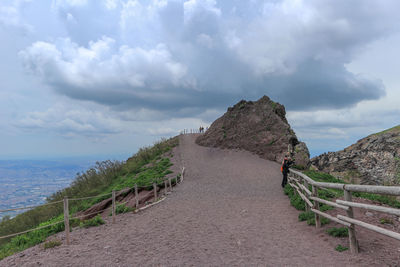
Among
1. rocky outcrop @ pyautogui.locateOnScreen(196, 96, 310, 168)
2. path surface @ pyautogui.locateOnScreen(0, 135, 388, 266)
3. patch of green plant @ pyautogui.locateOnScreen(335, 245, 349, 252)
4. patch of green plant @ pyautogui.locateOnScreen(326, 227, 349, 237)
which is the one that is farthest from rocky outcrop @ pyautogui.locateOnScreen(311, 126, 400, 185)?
patch of green plant @ pyautogui.locateOnScreen(335, 245, 349, 252)

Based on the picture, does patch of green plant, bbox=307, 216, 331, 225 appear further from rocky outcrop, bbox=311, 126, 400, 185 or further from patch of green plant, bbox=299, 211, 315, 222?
rocky outcrop, bbox=311, 126, 400, 185

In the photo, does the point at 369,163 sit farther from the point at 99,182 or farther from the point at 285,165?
the point at 99,182

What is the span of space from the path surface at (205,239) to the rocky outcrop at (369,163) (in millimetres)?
11974

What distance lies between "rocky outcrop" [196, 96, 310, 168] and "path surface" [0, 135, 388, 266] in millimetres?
12354

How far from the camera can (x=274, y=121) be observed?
102 ft

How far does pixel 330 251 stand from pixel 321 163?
23580mm

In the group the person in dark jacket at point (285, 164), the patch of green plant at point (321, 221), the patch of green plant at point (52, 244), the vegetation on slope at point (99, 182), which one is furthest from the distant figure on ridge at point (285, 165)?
the patch of green plant at point (52, 244)

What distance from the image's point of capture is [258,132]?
103 ft

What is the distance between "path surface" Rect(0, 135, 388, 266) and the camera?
19.9 ft

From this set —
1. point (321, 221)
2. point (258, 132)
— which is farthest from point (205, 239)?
point (258, 132)

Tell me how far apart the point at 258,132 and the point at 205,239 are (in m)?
24.6

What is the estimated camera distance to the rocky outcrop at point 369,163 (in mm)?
22516

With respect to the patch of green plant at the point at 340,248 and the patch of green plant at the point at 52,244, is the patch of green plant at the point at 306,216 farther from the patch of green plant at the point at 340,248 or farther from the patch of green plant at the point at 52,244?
the patch of green plant at the point at 52,244

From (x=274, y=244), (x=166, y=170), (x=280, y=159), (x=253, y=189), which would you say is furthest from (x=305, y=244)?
→ (x=280, y=159)
